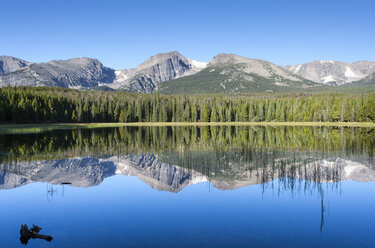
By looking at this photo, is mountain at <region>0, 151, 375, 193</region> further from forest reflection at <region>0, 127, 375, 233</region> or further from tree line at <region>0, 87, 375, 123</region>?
tree line at <region>0, 87, 375, 123</region>

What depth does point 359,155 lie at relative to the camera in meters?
32.6

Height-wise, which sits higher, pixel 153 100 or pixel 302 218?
pixel 153 100

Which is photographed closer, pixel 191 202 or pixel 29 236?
pixel 29 236

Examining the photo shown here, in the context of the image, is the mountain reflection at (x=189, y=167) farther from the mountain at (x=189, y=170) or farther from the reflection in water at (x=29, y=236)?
the reflection in water at (x=29, y=236)

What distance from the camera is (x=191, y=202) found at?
56.9 ft

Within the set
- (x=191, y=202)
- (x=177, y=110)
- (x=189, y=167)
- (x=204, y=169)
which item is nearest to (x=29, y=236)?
(x=191, y=202)

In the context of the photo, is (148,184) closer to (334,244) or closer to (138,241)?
(138,241)

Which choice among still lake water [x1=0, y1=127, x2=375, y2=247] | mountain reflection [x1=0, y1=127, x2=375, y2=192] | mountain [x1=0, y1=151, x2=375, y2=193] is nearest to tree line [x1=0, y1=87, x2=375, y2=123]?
mountain reflection [x1=0, y1=127, x2=375, y2=192]

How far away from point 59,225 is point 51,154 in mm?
24009

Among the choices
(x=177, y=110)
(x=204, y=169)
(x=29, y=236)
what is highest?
(x=177, y=110)

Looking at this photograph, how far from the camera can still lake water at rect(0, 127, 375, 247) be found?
39.7ft

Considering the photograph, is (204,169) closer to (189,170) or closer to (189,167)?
(189,170)

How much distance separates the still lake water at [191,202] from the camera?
12094mm

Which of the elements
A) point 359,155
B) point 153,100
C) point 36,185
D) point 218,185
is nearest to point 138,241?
point 218,185
